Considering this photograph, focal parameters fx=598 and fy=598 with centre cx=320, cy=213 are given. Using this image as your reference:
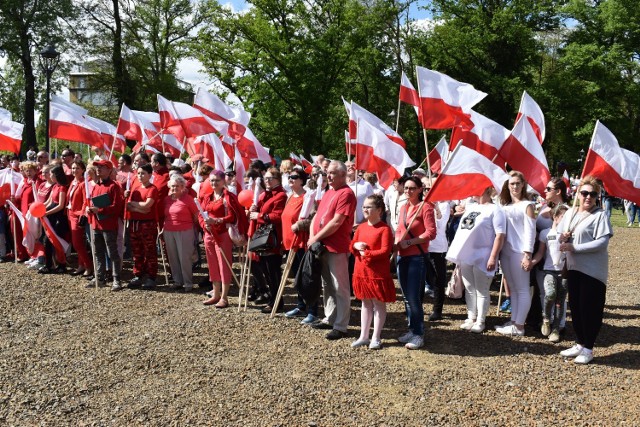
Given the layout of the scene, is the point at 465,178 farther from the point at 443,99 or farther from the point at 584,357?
the point at 584,357

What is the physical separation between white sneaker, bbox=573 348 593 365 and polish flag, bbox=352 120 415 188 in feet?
11.8

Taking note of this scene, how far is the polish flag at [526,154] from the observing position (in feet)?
24.3

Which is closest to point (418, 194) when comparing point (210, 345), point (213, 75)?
point (210, 345)

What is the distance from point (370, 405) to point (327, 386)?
529 mm

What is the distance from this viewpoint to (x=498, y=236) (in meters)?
6.89

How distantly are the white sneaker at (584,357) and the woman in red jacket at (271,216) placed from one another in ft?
12.4

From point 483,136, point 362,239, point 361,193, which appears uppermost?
point 483,136

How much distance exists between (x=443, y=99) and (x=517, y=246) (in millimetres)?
2209

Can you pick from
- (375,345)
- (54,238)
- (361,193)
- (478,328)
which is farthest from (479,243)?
(54,238)

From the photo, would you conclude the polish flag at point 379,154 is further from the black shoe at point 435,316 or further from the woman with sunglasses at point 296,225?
the black shoe at point 435,316

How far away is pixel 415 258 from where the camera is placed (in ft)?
21.1

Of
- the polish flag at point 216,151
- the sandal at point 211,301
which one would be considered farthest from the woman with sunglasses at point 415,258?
the polish flag at point 216,151

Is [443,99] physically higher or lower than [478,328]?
higher

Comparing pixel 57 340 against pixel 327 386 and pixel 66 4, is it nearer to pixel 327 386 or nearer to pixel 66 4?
pixel 327 386
